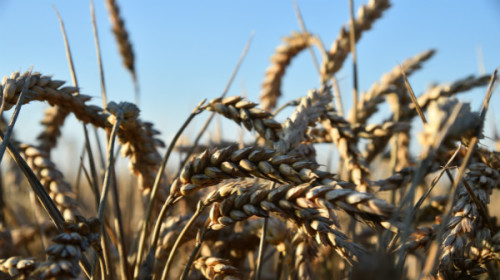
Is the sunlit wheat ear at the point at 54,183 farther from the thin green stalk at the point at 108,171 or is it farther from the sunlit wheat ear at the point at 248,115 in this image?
the sunlit wheat ear at the point at 248,115

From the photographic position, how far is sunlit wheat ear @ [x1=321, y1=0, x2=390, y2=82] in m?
1.94

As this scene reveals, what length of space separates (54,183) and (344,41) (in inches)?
54.4

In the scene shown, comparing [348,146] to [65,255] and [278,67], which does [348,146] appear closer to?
[65,255]

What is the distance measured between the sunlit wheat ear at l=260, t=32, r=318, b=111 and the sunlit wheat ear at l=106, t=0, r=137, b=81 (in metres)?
0.83

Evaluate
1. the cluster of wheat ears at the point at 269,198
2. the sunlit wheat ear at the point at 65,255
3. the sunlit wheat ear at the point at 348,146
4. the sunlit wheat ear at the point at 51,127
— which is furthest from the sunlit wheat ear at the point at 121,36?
the sunlit wheat ear at the point at 65,255

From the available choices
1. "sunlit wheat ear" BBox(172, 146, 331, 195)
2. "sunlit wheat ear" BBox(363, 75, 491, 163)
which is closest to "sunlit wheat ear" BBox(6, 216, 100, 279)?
"sunlit wheat ear" BBox(172, 146, 331, 195)

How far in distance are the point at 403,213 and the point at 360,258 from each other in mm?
106

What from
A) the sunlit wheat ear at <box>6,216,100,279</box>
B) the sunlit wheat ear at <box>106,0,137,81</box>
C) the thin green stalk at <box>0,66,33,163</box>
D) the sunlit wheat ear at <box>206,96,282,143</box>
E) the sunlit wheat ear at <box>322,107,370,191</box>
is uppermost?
the sunlit wheat ear at <box>106,0,137,81</box>

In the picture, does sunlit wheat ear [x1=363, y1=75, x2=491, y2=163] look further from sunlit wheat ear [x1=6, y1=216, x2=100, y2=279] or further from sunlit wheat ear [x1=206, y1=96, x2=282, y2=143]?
sunlit wheat ear [x1=6, y1=216, x2=100, y2=279]

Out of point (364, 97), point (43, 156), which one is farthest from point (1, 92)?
point (364, 97)

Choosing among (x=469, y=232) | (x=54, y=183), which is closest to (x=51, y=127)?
(x=54, y=183)

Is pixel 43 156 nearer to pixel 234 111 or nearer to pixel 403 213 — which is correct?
pixel 234 111

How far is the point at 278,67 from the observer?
2332 mm

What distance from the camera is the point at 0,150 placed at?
0.80 meters
